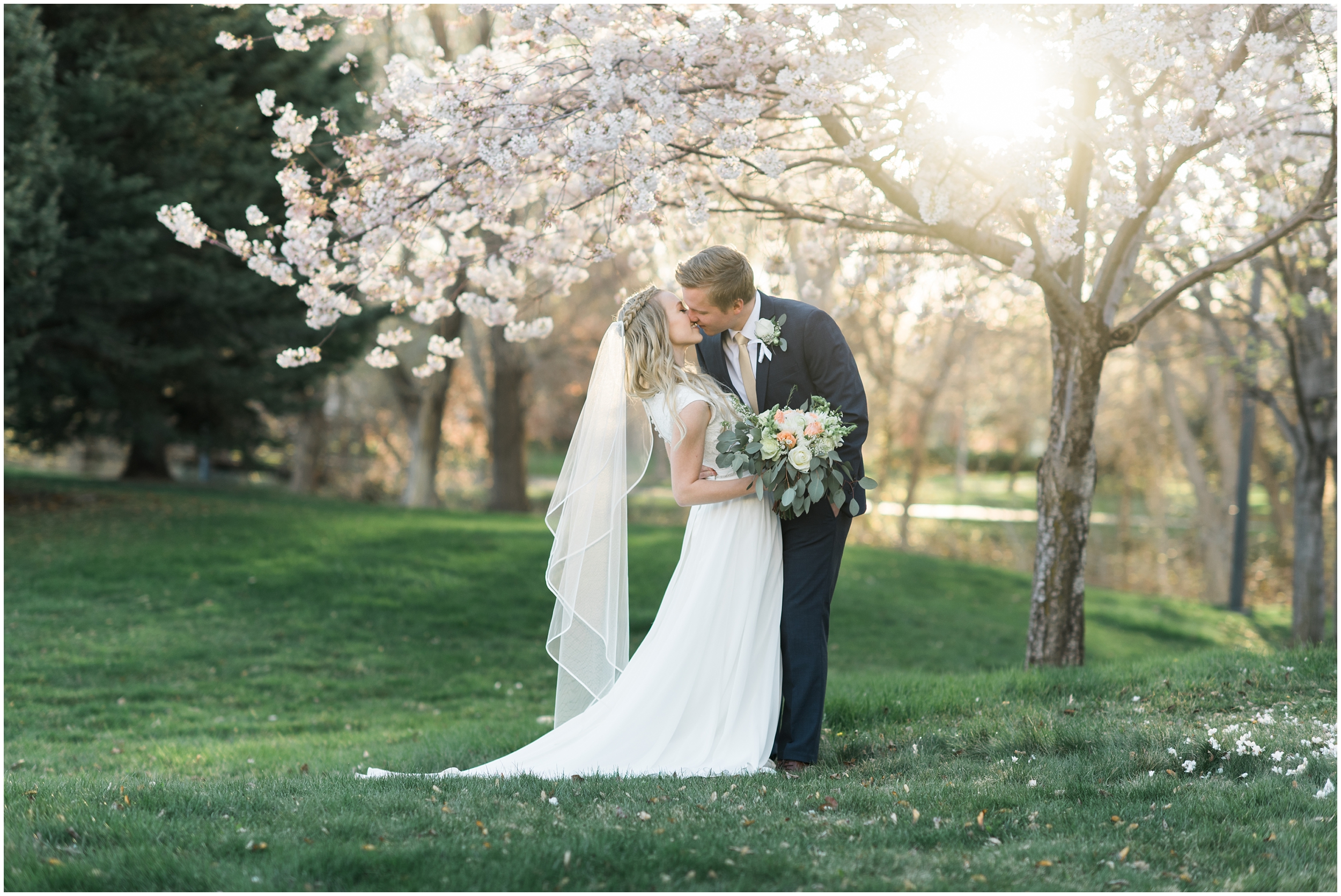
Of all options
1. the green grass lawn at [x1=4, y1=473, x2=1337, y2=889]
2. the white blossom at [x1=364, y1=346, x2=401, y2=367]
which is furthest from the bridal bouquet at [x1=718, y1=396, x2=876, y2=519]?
the white blossom at [x1=364, y1=346, x2=401, y2=367]

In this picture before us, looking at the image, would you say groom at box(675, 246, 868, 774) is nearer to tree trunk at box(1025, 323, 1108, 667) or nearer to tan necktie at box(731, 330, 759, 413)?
tan necktie at box(731, 330, 759, 413)

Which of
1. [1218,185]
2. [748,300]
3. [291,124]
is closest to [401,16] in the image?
[291,124]

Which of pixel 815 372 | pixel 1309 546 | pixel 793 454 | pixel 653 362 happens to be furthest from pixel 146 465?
pixel 1309 546

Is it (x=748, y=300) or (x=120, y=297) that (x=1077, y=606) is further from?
(x=120, y=297)

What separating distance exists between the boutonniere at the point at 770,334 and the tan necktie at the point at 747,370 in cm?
15

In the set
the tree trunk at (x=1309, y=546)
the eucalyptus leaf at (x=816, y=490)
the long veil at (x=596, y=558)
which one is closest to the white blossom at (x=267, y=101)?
the long veil at (x=596, y=558)

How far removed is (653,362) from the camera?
173 inches

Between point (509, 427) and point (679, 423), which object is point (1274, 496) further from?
point (679, 423)

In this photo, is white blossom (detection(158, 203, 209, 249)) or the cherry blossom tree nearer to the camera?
the cherry blossom tree

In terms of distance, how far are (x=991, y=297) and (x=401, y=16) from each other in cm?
551

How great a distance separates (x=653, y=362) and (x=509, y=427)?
15394mm

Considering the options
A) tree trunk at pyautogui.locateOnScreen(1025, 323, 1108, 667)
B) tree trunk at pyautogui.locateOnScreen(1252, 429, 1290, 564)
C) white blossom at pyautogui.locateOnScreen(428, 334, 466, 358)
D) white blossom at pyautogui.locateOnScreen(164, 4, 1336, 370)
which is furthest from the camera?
tree trunk at pyautogui.locateOnScreen(1252, 429, 1290, 564)

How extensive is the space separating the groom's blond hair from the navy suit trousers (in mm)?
994

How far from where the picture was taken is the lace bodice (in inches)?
172
